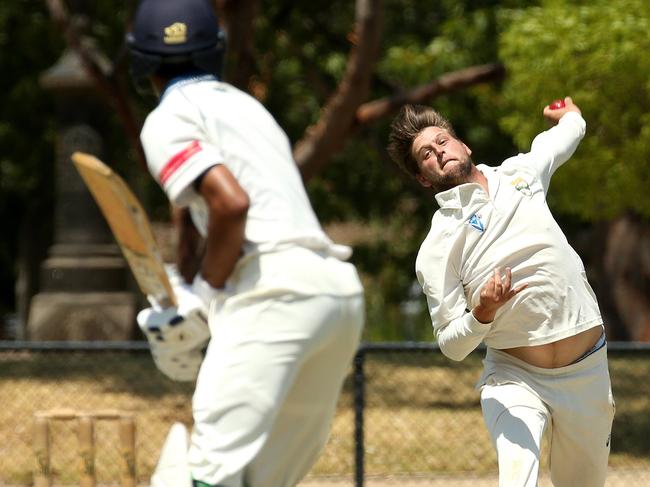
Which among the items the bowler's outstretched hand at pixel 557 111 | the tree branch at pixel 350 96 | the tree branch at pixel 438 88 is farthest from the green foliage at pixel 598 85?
the bowler's outstretched hand at pixel 557 111

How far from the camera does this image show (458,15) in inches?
544

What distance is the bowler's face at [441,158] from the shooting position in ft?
15.0

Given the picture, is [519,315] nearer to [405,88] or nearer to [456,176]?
[456,176]

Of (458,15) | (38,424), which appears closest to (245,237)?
(38,424)

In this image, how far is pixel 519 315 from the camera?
440 centimetres

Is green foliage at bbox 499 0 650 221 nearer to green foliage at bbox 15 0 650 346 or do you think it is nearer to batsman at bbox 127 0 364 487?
green foliage at bbox 15 0 650 346

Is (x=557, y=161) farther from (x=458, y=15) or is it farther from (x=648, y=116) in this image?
(x=458, y=15)

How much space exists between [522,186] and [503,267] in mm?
333

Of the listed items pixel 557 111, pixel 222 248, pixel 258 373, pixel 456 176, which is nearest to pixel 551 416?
pixel 456 176

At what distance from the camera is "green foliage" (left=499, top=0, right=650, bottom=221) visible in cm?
898

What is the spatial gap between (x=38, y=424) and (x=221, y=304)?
279cm

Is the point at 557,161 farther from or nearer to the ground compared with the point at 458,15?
farther from the ground

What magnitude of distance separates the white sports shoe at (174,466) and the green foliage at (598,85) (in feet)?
19.6

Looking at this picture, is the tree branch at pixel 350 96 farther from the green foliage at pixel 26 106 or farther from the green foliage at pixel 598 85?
the green foliage at pixel 26 106
